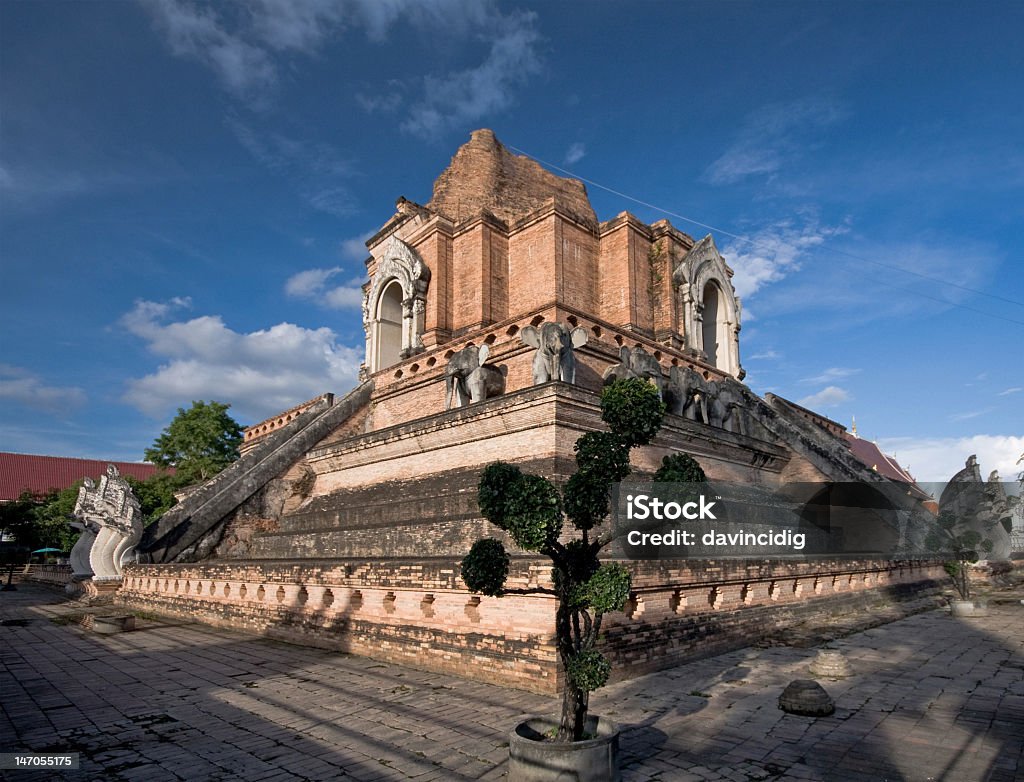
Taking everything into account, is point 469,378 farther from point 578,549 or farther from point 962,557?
point 962,557

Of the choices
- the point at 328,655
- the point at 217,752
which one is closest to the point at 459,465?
the point at 328,655

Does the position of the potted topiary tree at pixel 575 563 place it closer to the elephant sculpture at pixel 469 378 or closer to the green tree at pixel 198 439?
the elephant sculpture at pixel 469 378

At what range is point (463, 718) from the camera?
18.4 ft

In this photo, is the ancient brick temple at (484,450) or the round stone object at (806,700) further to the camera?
the ancient brick temple at (484,450)

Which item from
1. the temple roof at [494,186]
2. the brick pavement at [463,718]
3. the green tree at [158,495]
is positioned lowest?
the brick pavement at [463,718]

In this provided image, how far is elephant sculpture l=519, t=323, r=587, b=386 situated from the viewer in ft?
39.9

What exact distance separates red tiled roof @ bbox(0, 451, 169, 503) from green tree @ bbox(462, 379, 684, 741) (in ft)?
149

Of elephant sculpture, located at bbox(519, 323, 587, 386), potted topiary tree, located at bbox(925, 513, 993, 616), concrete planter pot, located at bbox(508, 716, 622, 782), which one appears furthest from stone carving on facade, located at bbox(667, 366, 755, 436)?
concrete planter pot, located at bbox(508, 716, 622, 782)

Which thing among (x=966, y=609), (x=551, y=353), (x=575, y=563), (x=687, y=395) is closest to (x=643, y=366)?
(x=687, y=395)

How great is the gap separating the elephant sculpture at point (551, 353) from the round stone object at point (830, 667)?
6.23 m

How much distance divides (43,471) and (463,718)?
2024 inches

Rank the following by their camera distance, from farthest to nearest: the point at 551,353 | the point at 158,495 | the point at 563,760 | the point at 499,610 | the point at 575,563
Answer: the point at 158,495
the point at 551,353
the point at 499,610
the point at 575,563
the point at 563,760

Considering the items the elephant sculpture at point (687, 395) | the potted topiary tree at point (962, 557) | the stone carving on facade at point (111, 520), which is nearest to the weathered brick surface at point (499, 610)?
the potted topiary tree at point (962, 557)

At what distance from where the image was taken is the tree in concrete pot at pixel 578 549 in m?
4.12
